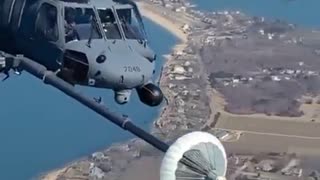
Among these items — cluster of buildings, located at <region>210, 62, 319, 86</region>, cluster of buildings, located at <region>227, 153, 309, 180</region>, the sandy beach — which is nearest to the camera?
cluster of buildings, located at <region>227, 153, 309, 180</region>

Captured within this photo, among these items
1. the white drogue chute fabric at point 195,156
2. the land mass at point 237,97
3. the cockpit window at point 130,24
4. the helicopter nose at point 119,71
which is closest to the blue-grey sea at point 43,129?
→ the land mass at point 237,97

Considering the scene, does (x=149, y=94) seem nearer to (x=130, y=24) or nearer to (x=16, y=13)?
(x=130, y=24)

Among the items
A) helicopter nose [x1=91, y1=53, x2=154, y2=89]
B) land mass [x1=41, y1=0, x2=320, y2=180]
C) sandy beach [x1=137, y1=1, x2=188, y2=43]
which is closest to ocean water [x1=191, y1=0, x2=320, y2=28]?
land mass [x1=41, y1=0, x2=320, y2=180]

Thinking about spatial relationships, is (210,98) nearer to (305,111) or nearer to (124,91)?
(305,111)

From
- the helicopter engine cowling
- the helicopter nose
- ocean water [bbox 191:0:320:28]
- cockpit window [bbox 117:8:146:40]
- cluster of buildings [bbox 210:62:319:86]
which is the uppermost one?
cockpit window [bbox 117:8:146:40]

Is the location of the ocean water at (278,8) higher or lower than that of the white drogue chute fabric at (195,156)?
lower

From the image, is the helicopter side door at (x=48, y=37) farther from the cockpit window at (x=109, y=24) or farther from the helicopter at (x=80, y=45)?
the cockpit window at (x=109, y=24)

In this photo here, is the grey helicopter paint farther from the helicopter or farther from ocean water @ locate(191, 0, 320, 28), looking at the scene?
ocean water @ locate(191, 0, 320, 28)
